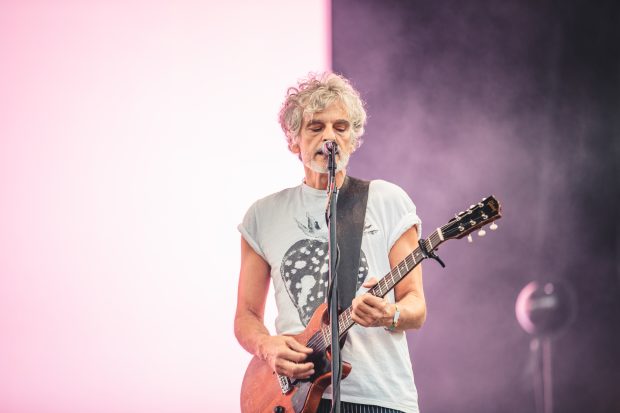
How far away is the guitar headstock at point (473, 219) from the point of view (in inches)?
77.3

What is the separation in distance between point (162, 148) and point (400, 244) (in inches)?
63.0

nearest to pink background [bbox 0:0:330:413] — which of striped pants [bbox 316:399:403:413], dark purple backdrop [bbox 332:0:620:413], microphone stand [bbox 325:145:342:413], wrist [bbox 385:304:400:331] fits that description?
dark purple backdrop [bbox 332:0:620:413]

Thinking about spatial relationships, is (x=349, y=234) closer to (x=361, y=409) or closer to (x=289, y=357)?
(x=289, y=357)

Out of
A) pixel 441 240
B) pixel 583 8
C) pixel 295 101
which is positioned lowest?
pixel 441 240

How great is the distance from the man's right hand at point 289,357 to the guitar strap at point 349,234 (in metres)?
0.19

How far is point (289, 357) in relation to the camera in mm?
2236

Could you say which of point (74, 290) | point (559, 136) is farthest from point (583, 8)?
point (74, 290)

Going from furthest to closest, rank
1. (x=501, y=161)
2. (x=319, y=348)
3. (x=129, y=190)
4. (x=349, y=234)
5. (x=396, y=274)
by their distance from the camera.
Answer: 1. (x=501, y=161)
2. (x=129, y=190)
3. (x=349, y=234)
4. (x=319, y=348)
5. (x=396, y=274)

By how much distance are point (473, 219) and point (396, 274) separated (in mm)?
289

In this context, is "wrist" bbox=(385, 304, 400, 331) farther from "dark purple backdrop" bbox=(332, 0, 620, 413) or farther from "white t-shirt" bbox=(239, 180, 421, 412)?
"dark purple backdrop" bbox=(332, 0, 620, 413)

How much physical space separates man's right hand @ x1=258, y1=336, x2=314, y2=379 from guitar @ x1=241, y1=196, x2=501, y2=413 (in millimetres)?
32

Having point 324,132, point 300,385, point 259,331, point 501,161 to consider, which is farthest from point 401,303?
point 501,161

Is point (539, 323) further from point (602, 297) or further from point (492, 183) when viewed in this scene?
point (492, 183)

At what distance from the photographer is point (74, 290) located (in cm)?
325
